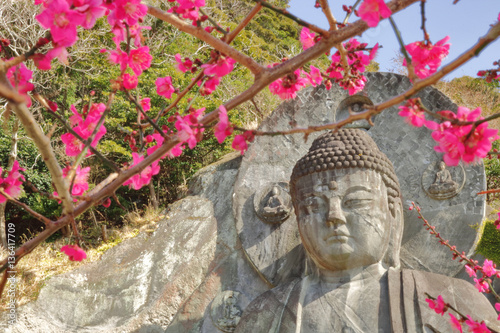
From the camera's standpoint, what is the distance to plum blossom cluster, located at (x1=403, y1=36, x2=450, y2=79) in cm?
176

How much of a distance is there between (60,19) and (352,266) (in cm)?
252

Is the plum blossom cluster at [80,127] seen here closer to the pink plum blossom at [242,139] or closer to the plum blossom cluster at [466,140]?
the pink plum blossom at [242,139]

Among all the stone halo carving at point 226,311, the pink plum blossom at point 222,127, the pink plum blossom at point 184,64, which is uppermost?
the pink plum blossom at point 184,64

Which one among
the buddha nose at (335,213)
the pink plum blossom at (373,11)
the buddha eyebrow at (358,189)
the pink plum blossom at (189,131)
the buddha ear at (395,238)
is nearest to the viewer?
the pink plum blossom at (373,11)

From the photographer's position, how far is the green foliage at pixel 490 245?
3.64m

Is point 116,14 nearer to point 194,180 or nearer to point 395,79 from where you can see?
point 395,79

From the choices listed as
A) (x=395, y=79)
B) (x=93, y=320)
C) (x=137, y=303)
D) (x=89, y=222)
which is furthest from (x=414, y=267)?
(x=89, y=222)

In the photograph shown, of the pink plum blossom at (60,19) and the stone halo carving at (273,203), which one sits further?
the stone halo carving at (273,203)

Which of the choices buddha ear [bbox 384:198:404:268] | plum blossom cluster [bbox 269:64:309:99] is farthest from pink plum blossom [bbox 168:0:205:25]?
buddha ear [bbox 384:198:404:268]

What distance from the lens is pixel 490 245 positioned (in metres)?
3.67

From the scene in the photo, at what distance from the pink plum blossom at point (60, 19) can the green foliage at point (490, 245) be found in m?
3.39

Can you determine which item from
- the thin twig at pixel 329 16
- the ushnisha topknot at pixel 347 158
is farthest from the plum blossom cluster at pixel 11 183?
the ushnisha topknot at pixel 347 158

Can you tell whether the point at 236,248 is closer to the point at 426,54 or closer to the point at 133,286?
the point at 133,286

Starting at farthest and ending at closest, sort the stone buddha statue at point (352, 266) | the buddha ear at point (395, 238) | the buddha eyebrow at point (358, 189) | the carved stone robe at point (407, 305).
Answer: the buddha ear at point (395, 238), the buddha eyebrow at point (358, 189), the stone buddha statue at point (352, 266), the carved stone robe at point (407, 305)
